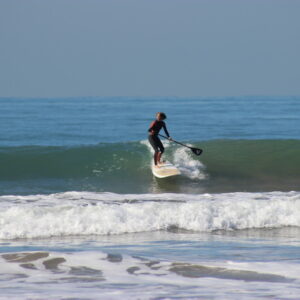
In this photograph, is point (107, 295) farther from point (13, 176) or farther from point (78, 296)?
point (13, 176)

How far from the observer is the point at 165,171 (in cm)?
1700

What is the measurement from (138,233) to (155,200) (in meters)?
2.88

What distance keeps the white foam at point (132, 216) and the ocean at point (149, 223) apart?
0.06 ft

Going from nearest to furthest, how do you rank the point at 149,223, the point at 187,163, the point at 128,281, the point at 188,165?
the point at 128,281 < the point at 149,223 < the point at 188,165 < the point at 187,163

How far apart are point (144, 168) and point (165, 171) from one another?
2.11 metres

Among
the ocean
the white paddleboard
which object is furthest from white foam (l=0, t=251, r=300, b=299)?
the white paddleboard

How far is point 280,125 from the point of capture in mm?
36531

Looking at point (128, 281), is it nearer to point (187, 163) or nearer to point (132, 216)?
point (132, 216)

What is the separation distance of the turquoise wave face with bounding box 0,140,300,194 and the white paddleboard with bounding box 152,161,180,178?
0.16 metres

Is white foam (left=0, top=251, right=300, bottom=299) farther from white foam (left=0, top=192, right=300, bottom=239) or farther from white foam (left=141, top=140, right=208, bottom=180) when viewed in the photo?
white foam (left=141, top=140, right=208, bottom=180)

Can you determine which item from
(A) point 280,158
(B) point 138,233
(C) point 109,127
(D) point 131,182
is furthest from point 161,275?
(C) point 109,127

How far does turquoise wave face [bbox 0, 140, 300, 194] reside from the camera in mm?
17016

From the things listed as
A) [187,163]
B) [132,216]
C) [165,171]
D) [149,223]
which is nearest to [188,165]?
[187,163]

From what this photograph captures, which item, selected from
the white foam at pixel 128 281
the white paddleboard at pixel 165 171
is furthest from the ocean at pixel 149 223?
the white paddleboard at pixel 165 171
